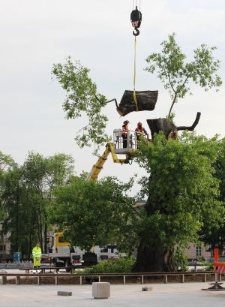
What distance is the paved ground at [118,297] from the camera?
63.3ft

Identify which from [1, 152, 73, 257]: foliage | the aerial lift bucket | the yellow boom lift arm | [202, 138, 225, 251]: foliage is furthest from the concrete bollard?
[1, 152, 73, 257]: foliage

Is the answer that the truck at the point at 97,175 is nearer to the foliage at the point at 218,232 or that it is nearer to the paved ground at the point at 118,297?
the paved ground at the point at 118,297

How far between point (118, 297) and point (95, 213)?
8942 millimetres

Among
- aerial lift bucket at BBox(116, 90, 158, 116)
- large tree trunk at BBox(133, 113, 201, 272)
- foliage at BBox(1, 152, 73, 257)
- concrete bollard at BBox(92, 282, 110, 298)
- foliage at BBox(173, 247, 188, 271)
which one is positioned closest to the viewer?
concrete bollard at BBox(92, 282, 110, 298)

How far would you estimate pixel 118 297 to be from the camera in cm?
2155

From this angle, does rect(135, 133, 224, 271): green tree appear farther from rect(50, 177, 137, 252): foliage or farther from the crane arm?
the crane arm

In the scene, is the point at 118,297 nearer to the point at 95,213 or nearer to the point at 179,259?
the point at 95,213

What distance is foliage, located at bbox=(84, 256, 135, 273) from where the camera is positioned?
105 ft

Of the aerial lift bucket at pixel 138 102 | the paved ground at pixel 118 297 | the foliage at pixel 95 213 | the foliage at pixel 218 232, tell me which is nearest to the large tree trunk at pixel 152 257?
Answer: the foliage at pixel 95 213

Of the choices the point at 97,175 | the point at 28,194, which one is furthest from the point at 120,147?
the point at 28,194

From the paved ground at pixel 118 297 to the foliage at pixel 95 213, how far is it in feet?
11.9

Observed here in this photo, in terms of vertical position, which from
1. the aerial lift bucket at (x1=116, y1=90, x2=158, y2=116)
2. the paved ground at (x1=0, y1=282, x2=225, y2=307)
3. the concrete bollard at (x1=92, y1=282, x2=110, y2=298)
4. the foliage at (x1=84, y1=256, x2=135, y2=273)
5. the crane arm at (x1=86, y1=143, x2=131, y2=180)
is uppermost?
the aerial lift bucket at (x1=116, y1=90, x2=158, y2=116)

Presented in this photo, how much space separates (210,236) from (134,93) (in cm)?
3111

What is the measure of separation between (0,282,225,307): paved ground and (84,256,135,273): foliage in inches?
186
